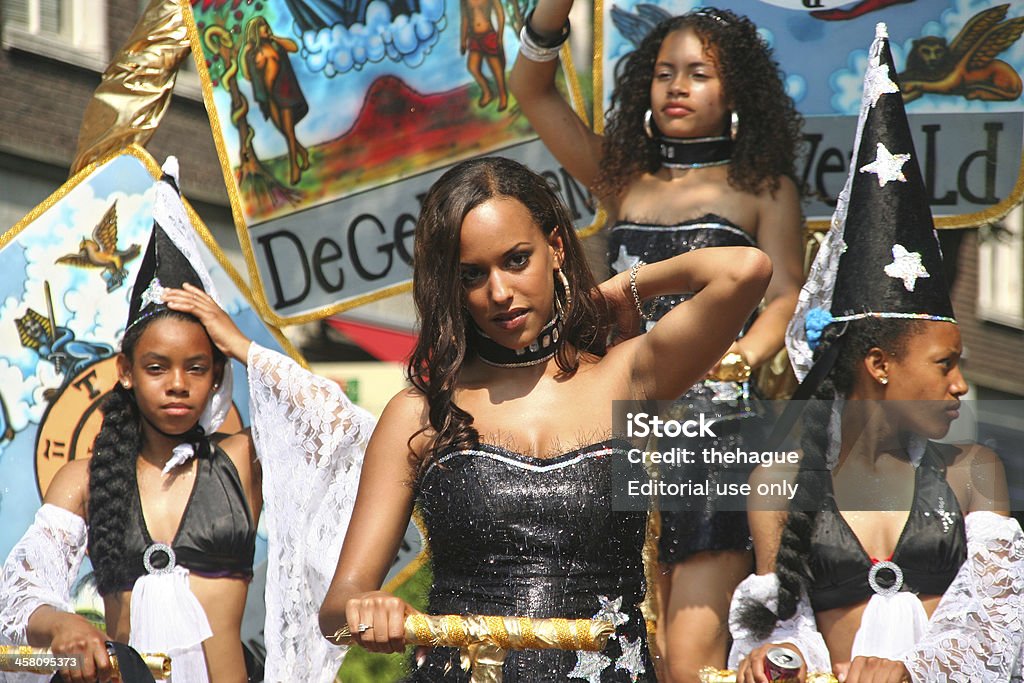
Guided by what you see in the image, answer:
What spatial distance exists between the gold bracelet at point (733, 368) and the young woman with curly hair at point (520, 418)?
89cm

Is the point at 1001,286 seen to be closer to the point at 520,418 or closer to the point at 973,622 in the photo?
the point at 973,622

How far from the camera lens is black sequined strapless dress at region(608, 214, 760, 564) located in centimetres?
358

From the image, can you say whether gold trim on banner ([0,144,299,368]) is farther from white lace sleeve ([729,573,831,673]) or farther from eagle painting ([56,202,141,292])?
white lace sleeve ([729,573,831,673])

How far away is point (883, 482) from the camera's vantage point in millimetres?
3283

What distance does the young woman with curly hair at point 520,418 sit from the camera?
2.51 m

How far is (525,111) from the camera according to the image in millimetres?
4363

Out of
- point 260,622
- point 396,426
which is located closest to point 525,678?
point 396,426

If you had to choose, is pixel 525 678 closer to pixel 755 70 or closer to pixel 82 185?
pixel 755 70

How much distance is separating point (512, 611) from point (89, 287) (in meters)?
2.49

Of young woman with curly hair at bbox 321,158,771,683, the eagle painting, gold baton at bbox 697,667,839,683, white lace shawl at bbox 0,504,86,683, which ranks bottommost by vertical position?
gold baton at bbox 697,667,839,683

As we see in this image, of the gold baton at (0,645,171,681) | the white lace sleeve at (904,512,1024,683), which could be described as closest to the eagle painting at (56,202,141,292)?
the gold baton at (0,645,171,681)

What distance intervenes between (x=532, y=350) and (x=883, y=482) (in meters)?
1.03

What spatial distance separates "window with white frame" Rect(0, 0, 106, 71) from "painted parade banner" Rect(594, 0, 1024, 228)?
424cm

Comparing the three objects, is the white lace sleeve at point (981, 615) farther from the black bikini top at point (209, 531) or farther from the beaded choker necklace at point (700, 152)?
the black bikini top at point (209, 531)
